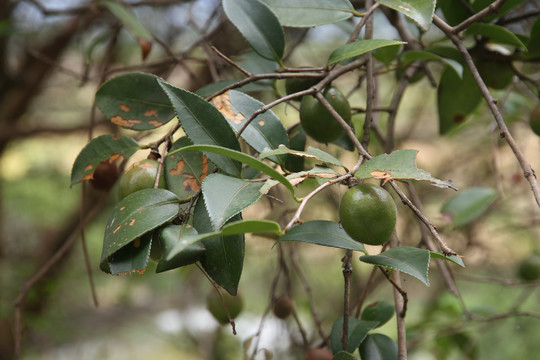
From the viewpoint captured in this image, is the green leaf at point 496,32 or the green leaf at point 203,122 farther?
the green leaf at point 496,32

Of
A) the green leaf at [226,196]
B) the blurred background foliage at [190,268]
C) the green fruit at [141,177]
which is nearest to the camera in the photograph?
the green leaf at [226,196]

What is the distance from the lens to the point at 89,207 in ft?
5.05

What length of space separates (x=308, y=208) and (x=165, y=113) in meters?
1.07

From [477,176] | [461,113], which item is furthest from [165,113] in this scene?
[477,176]

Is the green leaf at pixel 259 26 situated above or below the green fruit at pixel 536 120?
above

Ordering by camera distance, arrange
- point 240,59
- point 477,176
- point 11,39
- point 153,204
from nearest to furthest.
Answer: point 153,204
point 240,59
point 477,176
point 11,39

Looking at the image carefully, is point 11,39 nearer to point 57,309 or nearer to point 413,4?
point 57,309

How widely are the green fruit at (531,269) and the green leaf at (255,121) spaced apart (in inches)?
27.7

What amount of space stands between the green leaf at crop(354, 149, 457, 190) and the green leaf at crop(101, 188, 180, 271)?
0.16 m

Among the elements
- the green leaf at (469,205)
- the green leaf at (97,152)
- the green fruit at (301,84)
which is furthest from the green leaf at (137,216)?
the green leaf at (469,205)

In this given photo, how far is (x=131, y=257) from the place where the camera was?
425 mm

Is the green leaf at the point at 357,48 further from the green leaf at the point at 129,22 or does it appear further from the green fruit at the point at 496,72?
the green leaf at the point at 129,22

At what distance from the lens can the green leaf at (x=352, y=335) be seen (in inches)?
21.1

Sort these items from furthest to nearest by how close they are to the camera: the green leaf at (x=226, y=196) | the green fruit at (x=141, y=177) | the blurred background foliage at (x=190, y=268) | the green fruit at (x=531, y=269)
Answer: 1. the blurred background foliage at (x=190, y=268)
2. the green fruit at (x=531, y=269)
3. the green fruit at (x=141, y=177)
4. the green leaf at (x=226, y=196)
